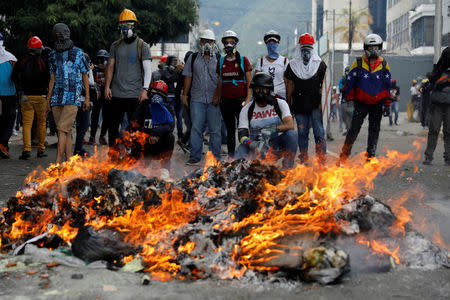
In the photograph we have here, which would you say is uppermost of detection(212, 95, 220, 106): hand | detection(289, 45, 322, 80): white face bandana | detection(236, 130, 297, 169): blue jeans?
detection(289, 45, 322, 80): white face bandana

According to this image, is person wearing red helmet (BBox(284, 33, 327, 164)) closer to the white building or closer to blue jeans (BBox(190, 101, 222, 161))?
blue jeans (BBox(190, 101, 222, 161))

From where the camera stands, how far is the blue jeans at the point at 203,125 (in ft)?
30.7

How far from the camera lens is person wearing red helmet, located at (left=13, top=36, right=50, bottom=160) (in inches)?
403

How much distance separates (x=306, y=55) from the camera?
8555mm

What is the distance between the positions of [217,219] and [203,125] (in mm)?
4889

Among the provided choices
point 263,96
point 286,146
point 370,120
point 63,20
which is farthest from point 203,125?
point 63,20

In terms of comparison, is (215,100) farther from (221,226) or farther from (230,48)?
(221,226)

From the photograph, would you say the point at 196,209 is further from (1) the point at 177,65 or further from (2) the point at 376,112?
(1) the point at 177,65

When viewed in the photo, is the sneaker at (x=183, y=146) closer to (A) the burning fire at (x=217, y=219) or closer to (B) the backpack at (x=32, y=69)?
(B) the backpack at (x=32, y=69)

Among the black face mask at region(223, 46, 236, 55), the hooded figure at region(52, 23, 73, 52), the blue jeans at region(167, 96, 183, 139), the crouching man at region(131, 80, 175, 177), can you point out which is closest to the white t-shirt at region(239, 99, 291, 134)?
the crouching man at region(131, 80, 175, 177)

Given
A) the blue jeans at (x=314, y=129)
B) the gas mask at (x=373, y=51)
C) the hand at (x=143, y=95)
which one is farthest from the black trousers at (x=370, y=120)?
the hand at (x=143, y=95)

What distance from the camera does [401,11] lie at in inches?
2697

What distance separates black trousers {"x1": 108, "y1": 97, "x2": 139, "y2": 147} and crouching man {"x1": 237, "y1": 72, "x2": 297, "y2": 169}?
2.01m

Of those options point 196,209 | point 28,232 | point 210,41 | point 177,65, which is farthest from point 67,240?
point 177,65
